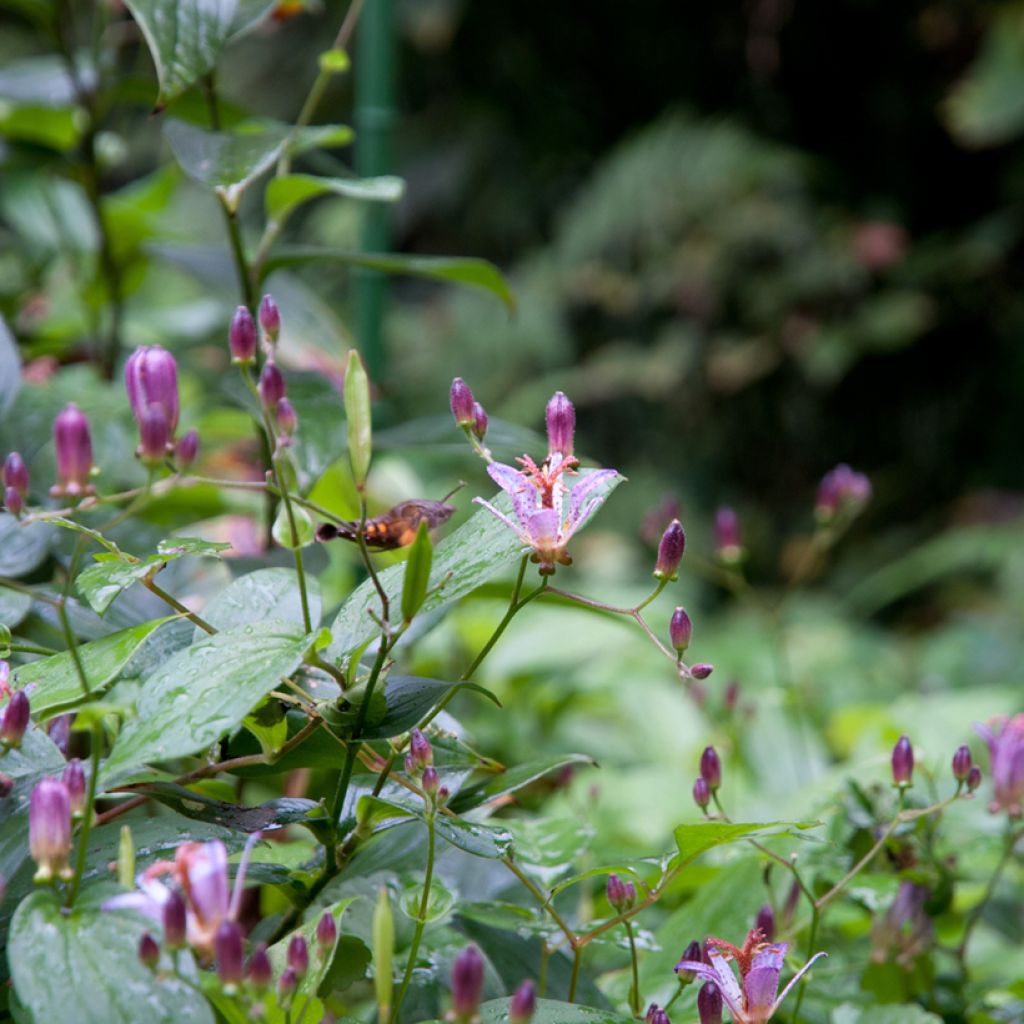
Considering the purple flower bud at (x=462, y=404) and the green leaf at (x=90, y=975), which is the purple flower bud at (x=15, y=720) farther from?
the purple flower bud at (x=462, y=404)

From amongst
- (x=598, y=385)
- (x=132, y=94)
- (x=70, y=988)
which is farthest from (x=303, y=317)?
(x=598, y=385)

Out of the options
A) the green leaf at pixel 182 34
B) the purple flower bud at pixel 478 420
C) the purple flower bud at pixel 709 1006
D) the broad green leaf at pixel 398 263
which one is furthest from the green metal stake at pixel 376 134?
the purple flower bud at pixel 709 1006

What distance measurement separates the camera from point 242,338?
0.38 metres

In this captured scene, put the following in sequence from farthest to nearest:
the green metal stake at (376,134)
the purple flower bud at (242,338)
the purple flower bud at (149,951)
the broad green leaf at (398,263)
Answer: the green metal stake at (376,134)
the broad green leaf at (398,263)
the purple flower bud at (242,338)
the purple flower bud at (149,951)

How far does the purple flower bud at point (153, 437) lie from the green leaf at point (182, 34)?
0.19 m

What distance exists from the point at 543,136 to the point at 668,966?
234 cm

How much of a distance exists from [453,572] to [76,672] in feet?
0.38

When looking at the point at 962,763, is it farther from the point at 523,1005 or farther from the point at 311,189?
the point at 311,189

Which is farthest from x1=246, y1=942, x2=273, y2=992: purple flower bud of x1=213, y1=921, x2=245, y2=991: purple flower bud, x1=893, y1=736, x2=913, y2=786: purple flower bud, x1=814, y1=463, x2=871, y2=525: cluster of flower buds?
x1=814, y1=463, x2=871, y2=525: cluster of flower buds

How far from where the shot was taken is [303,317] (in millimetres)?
739

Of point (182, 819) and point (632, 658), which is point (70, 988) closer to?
point (182, 819)

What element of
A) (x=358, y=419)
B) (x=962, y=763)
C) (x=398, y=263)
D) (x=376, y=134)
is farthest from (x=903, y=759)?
(x=376, y=134)

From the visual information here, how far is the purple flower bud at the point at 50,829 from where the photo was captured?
298 millimetres

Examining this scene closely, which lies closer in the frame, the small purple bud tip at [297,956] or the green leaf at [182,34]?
the small purple bud tip at [297,956]
